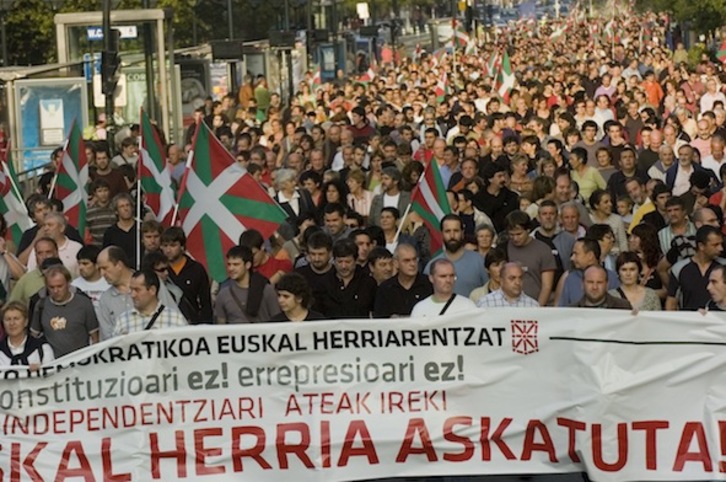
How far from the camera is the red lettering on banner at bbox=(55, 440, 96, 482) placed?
1027 centimetres

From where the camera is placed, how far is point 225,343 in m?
10.4

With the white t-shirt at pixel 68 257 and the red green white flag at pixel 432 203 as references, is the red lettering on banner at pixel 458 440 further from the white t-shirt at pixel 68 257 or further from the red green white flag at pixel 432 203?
the white t-shirt at pixel 68 257

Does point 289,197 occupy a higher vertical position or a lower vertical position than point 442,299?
lower

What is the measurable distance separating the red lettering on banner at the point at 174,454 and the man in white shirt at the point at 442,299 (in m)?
1.77

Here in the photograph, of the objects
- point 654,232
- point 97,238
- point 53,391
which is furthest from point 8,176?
point 53,391

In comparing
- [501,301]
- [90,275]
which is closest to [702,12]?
[90,275]

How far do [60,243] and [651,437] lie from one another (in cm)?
587

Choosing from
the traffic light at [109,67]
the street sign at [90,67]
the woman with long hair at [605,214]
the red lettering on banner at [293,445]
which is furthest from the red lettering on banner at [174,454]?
the street sign at [90,67]

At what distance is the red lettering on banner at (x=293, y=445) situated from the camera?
10336 mm

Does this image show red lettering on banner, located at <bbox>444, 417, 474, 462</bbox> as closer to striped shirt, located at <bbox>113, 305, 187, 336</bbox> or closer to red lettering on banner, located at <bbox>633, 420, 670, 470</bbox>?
red lettering on banner, located at <bbox>633, 420, 670, 470</bbox>

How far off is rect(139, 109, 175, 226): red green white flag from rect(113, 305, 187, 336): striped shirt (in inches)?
187

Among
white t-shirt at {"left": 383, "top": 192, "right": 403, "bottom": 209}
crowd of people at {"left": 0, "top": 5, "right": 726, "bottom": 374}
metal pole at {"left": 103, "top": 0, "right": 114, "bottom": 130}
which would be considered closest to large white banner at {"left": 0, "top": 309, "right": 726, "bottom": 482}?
crowd of people at {"left": 0, "top": 5, "right": 726, "bottom": 374}

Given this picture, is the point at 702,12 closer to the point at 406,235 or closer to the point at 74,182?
the point at 74,182

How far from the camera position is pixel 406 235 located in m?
15.6
